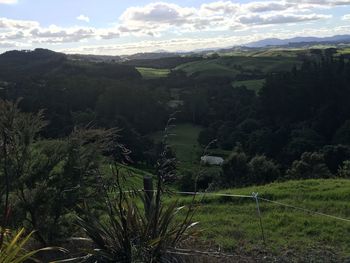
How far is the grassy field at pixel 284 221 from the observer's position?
608 cm

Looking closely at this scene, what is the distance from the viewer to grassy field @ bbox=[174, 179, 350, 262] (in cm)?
608

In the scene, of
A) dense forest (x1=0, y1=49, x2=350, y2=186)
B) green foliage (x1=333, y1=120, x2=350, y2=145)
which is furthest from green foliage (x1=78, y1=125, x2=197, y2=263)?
green foliage (x1=333, y1=120, x2=350, y2=145)

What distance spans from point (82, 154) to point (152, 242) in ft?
6.53

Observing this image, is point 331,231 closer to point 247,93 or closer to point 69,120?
point 69,120

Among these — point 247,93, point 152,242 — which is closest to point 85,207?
point 152,242

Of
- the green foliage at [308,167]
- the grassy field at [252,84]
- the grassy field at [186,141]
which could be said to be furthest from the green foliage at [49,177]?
the grassy field at [252,84]

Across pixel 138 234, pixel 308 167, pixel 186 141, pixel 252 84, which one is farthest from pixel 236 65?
pixel 138 234

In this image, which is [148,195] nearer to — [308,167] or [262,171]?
[308,167]

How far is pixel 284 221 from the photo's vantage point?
→ 7.23 m

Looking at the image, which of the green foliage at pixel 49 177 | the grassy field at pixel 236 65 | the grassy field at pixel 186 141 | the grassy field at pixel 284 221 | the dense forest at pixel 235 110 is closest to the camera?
the green foliage at pixel 49 177

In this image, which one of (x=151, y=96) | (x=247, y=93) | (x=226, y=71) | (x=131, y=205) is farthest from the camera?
(x=226, y=71)

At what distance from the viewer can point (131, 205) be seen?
5.03 meters

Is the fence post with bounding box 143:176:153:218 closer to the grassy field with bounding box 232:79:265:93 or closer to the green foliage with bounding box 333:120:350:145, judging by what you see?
the green foliage with bounding box 333:120:350:145

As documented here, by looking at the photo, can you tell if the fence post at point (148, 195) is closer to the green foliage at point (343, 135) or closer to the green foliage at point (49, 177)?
the green foliage at point (49, 177)
